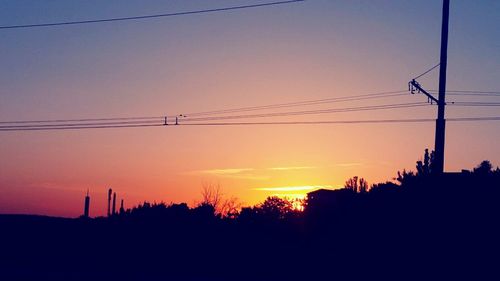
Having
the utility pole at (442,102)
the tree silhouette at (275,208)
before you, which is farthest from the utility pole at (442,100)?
the tree silhouette at (275,208)

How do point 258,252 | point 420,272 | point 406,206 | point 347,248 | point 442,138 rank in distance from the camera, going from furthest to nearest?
point 258,252, point 347,248, point 406,206, point 420,272, point 442,138

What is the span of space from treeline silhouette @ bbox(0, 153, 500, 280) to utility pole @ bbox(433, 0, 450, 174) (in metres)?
1.06

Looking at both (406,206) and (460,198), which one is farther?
(406,206)

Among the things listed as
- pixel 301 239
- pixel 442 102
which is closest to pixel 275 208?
pixel 301 239

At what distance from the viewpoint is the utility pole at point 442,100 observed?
2608cm

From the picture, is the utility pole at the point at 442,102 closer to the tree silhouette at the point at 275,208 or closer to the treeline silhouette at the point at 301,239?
the treeline silhouette at the point at 301,239

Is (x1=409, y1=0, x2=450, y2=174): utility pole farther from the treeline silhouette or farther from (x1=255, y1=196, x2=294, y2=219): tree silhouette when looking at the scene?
(x1=255, y1=196, x2=294, y2=219): tree silhouette

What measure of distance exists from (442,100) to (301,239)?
1562cm

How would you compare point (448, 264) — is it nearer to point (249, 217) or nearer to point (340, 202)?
point (340, 202)

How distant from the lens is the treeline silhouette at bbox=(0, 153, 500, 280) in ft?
91.3

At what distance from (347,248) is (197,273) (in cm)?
978

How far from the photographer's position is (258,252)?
39.5 m

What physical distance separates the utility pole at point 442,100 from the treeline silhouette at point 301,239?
41.9 inches

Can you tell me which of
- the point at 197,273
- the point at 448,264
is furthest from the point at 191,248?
the point at 448,264
